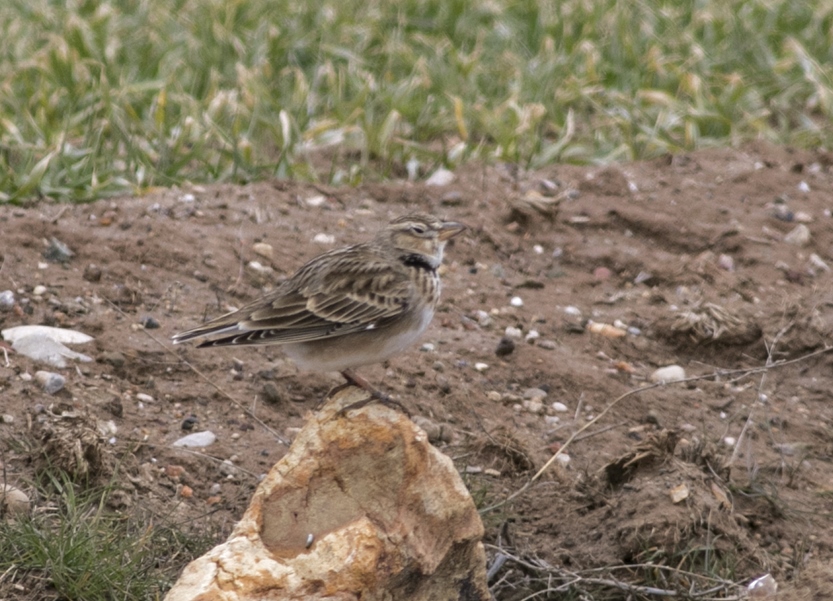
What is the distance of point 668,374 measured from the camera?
6836 mm

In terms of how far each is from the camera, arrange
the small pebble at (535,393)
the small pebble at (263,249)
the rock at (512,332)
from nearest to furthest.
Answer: the small pebble at (535,393), the rock at (512,332), the small pebble at (263,249)

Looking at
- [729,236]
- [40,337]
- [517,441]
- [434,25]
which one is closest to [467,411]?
[517,441]

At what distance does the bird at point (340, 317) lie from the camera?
509cm

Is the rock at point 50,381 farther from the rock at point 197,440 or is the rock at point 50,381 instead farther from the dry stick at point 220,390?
the rock at point 197,440

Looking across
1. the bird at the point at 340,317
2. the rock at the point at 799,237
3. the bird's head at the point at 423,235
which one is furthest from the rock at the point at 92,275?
the rock at the point at 799,237

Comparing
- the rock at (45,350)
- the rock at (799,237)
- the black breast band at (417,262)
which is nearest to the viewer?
the black breast band at (417,262)

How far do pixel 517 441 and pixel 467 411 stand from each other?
0.53 meters

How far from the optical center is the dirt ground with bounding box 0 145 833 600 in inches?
209

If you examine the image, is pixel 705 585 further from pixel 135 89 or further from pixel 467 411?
pixel 135 89

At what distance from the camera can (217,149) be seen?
8.59m

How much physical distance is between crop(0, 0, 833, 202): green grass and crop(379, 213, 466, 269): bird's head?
2.82 metres

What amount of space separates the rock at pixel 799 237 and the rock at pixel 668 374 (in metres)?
1.71

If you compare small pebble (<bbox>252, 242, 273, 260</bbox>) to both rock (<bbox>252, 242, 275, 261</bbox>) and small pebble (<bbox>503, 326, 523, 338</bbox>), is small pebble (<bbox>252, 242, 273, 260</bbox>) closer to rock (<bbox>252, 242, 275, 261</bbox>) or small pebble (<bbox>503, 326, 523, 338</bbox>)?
rock (<bbox>252, 242, 275, 261</bbox>)

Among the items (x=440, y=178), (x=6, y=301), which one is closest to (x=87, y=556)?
(x=6, y=301)
